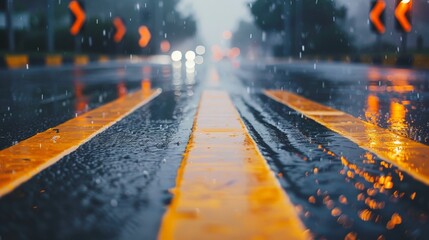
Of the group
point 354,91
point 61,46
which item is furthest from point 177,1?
point 354,91

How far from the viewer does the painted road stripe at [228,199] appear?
2650 mm

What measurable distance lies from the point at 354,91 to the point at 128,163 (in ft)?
30.5

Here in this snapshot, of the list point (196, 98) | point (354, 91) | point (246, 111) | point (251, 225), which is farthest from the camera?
point (354, 91)

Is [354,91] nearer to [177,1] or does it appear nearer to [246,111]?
[246,111]

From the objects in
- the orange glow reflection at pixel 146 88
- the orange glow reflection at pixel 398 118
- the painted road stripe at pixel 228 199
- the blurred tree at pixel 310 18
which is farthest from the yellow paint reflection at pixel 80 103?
the blurred tree at pixel 310 18

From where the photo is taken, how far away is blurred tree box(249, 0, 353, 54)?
64.2 meters

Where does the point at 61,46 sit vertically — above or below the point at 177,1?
below

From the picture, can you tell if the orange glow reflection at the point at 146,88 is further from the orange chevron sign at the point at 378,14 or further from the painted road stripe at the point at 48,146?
the orange chevron sign at the point at 378,14

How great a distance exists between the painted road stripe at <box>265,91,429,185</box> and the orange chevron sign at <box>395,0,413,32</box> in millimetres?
19937

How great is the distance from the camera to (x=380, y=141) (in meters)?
5.39

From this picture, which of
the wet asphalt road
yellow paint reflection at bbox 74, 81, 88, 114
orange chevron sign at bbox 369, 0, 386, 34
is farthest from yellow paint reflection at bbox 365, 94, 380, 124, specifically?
orange chevron sign at bbox 369, 0, 386, 34

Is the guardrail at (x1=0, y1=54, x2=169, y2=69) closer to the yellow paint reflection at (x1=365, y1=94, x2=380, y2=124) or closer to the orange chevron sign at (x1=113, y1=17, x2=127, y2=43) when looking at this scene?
the orange chevron sign at (x1=113, y1=17, x2=127, y2=43)

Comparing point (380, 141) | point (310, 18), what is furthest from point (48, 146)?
point (310, 18)

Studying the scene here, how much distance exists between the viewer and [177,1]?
117375 millimetres
